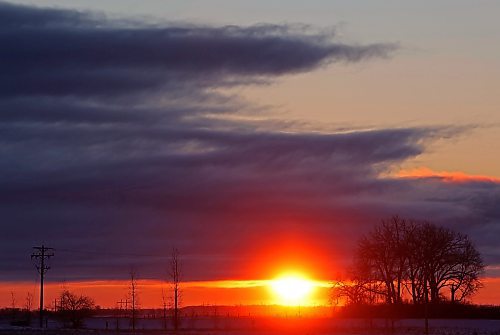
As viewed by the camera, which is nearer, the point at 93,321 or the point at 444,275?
Answer: the point at 444,275

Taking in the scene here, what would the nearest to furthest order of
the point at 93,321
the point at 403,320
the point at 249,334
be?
the point at 249,334 → the point at 403,320 → the point at 93,321

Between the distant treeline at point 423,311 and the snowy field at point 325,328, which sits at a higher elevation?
the distant treeline at point 423,311

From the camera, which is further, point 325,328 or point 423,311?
point 423,311

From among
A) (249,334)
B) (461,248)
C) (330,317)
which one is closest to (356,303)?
(330,317)

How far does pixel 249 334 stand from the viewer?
4225 inches

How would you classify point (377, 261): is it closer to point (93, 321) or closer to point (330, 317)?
point (330, 317)

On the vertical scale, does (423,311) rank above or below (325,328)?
above

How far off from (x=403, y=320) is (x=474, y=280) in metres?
15.0

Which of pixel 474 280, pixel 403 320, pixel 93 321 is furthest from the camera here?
pixel 93 321

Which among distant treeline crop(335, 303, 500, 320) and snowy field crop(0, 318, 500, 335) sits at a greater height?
distant treeline crop(335, 303, 500, 320)

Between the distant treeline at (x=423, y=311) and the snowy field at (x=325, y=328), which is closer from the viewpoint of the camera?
the snowy field at (x=325, y=328)

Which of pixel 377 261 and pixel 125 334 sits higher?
pixel 377 261

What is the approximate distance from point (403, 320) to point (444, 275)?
45.3 ft

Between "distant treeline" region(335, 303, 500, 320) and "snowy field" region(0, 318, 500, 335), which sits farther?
"distant treeline" region(335, 303, 500, 320)
